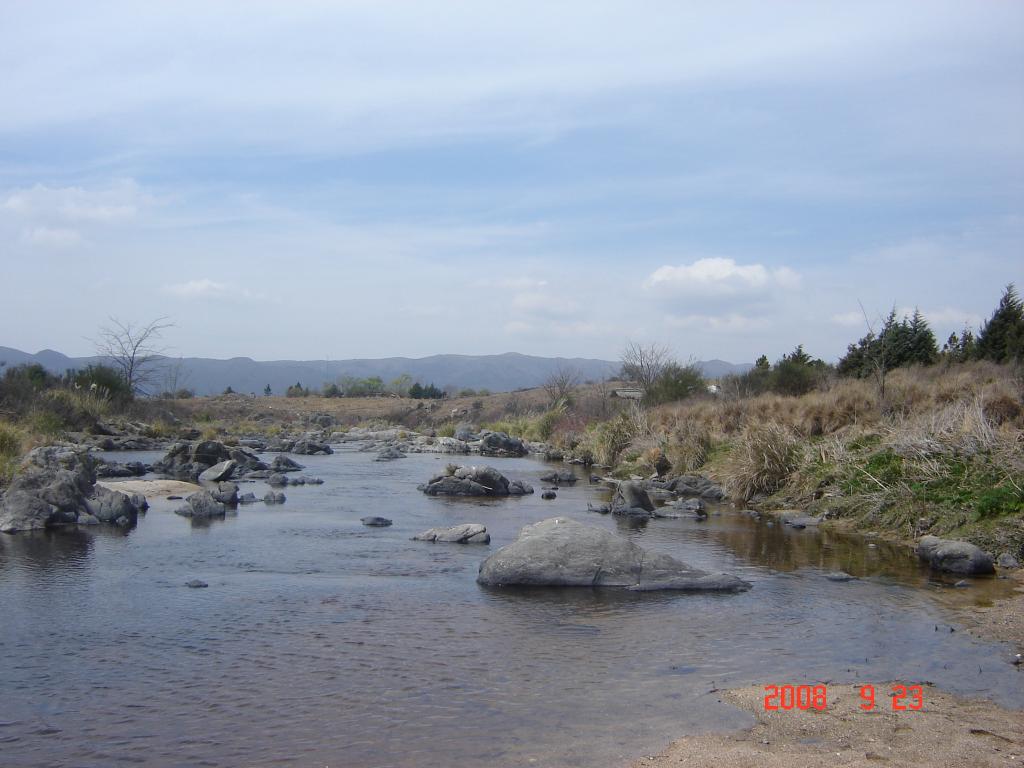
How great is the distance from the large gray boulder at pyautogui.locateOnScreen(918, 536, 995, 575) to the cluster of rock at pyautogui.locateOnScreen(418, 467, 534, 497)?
12.1m

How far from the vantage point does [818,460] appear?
20359 mm

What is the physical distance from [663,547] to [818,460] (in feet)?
24.1

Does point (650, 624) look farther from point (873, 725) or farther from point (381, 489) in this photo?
point (381, 489)

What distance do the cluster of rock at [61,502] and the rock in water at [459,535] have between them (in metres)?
6.24

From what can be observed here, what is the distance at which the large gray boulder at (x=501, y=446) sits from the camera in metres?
40.2

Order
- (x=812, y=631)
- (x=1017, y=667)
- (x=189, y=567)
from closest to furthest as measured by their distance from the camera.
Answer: (x=1017, y=667) < (x=812, y=631) < (x=189, y=567)

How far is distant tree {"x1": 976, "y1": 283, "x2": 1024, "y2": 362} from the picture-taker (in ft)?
104

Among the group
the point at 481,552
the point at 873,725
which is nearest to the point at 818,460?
the point at 481,552

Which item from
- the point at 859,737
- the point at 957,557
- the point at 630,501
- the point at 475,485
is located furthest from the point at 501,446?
the point at 859,737

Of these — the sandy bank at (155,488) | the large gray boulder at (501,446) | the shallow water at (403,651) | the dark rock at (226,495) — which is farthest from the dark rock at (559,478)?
the large gray boulder at (501,446)

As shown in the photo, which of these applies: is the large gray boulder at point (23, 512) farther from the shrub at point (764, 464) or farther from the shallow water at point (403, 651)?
the shrub at point (764, 464)
